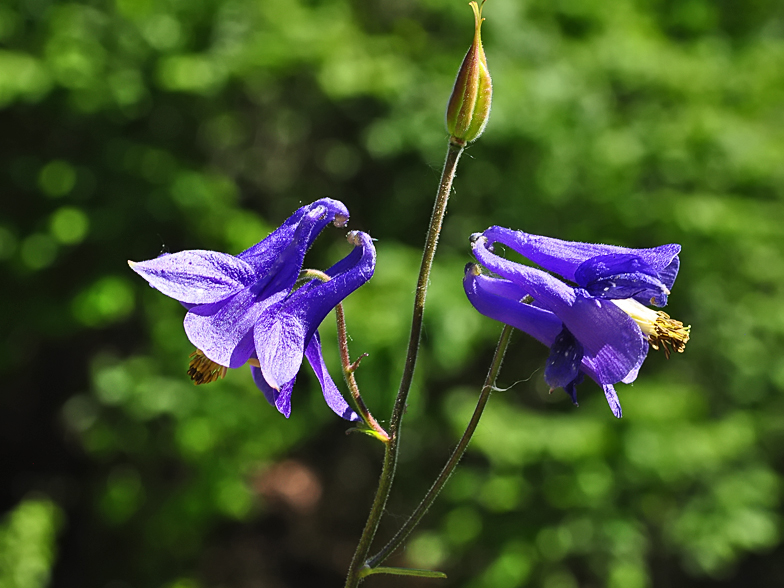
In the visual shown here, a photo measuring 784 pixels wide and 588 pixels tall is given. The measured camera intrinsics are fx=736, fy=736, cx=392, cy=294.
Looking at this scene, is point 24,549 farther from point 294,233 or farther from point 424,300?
point 424,300

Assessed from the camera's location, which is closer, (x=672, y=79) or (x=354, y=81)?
(x=354, y=81)

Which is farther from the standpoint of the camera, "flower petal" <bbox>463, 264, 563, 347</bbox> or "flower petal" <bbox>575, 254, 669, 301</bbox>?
"flower petal" <bbox>463, 264, 563, 347</bbox>

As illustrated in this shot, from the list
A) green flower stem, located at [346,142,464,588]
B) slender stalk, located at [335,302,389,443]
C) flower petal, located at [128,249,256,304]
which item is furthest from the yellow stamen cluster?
flower petal, located at [128,249,256,304]

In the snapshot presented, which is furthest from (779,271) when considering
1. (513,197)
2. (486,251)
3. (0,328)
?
(0,328)

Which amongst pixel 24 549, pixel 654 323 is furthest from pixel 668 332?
pixel 24 549

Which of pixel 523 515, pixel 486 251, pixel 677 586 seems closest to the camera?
pixel 486 251

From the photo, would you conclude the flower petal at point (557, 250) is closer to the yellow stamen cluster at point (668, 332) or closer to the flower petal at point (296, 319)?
the yellow stamen cluster at point (668, 332)

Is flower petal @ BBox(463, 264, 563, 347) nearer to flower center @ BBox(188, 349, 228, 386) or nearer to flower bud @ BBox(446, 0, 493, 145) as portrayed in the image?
flower bud @ BBox(446, 0, 493, 145)

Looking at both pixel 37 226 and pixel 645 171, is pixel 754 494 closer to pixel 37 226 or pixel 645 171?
pixel 645 171
